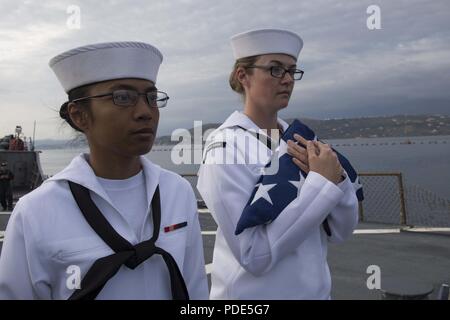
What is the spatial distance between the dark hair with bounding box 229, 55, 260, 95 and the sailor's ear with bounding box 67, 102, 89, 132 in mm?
894

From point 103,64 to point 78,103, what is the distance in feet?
0.62

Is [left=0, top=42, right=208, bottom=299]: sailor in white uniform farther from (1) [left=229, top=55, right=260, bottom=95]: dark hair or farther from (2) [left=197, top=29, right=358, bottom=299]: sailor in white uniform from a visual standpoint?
(1) [left=229, top=55, right=260, bottom=95]: dark hair

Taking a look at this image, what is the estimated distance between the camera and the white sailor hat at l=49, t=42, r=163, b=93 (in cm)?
177

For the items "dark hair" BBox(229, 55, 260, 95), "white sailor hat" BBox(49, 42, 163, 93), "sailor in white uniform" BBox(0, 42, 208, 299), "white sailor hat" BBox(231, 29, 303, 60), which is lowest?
"sailor in white uniform" BBox(0, 42, 208, 299)

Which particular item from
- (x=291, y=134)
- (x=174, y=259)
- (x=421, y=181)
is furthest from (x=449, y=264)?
(x=421, y=181)

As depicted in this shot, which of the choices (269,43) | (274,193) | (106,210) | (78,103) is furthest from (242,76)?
(106,210)

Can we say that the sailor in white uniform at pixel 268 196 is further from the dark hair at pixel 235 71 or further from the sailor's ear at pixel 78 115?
the sailor's ear at pixel 78 115

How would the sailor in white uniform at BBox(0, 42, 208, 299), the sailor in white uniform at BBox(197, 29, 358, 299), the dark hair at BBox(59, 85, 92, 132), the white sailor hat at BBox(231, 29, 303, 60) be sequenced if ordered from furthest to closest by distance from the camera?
the white sailor hat at BBox(231, 29, 303, 60), the sailor in white uniform at BBox(197, 29, 358, 299), the dark hair at BBox(59, 85, 92, 132), the sailor in white uniform at BBox(0, 42, 208, 299)

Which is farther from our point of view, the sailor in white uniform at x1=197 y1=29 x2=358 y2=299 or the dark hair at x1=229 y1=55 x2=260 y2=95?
the dark hair at x1=229 y1=55 x2=260 y2=95

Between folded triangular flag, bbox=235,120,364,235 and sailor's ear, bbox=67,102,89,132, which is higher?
sailor's ear, bbox=67,102,89,132

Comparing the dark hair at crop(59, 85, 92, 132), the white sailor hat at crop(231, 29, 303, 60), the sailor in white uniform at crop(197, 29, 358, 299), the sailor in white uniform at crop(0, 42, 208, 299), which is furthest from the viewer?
the white sailor hat at crop(231, 29, 303, 60)

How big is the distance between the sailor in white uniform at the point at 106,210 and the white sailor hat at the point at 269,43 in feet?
1.91

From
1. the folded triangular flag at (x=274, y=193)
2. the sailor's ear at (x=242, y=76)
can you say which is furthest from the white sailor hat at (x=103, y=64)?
the folded triangular flag at (x=274, y=193)

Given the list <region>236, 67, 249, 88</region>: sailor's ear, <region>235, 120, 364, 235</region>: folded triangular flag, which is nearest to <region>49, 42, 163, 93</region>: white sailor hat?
<region>236, 67, 249, 88</region>: sailor's ear
